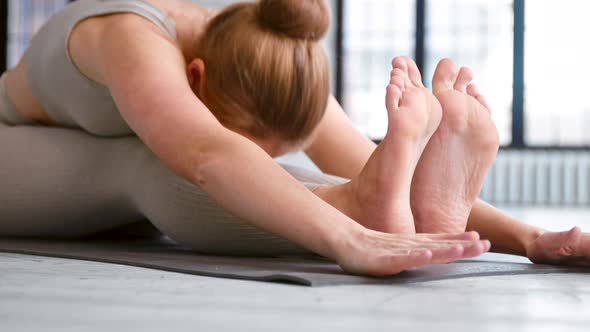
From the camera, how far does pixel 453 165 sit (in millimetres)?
1217

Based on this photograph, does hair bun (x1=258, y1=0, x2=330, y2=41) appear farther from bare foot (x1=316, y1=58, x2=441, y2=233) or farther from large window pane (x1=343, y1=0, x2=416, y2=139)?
large window pane (x1=343, y1=0, x2=416, y2=139)

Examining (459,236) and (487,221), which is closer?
(459,236)

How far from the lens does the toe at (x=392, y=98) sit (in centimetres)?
111

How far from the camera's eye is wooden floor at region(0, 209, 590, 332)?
0.68m

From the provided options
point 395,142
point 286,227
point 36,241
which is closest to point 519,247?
point 395,142

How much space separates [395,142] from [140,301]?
0.45 metres

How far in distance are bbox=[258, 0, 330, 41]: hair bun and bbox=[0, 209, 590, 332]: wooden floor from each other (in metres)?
0.45

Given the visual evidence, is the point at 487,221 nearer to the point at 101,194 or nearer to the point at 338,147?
the point at 338,147

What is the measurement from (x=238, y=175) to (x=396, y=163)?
0.23 m

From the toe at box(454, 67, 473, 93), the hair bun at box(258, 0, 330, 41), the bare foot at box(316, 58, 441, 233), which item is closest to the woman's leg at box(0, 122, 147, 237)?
the hair bun at box(258, 0, 330, 41)

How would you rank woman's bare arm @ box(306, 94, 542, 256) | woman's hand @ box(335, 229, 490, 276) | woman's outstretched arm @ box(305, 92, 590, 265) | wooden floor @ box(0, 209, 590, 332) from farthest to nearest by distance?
woman's bare arm @ box(306, 94, 542, 256), woman's outstretched arm @ box(305, 92, 590, 265), woman's hand @ box(335, 229, 490, 276), wooden floor @ box(0, 209, 590, 332)

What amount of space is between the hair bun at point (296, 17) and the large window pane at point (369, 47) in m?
5.57

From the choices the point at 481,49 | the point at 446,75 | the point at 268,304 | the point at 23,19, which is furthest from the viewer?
the point at 481,49

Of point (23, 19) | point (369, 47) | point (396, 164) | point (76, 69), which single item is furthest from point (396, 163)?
point (23, 19)
